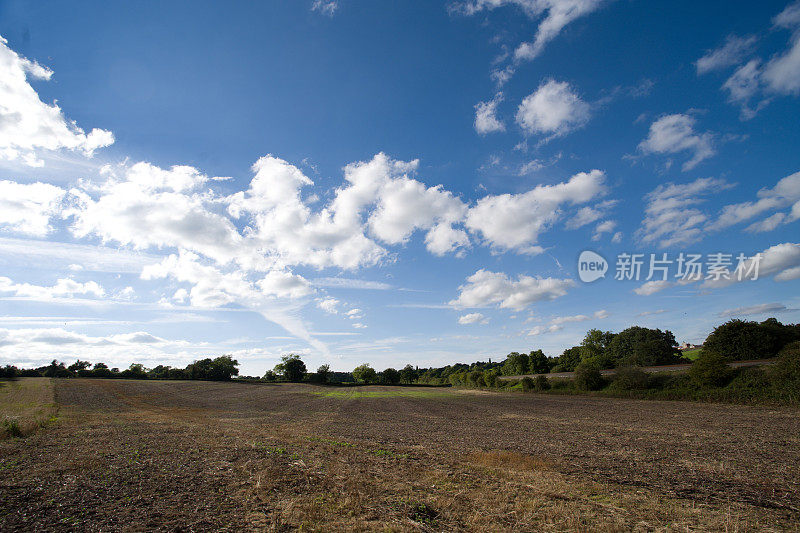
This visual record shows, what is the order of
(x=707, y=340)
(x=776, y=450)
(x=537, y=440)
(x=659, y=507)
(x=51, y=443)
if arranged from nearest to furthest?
(x=659, y=507), (x=776, y=450), (x=51, y=443), (x=537, y=440), (x=707, y=340)

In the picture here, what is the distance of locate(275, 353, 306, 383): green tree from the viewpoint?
129 meters

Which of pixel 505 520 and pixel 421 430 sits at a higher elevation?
pixel 505 520

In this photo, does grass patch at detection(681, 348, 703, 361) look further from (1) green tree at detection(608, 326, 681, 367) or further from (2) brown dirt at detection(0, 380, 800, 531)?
(2) brown dirt at detection(0, 380, 800, 531)

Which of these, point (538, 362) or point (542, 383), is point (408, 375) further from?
point (542, 383)

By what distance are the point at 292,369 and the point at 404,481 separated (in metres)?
130

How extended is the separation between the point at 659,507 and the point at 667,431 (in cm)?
1615

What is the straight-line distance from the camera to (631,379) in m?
44.8

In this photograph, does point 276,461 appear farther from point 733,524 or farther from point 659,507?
point 733,524

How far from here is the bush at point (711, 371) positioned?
34281 mm

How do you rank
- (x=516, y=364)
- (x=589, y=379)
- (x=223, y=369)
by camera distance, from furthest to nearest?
(x=223, y=369), (x=516, y=364), (x=589, y=379)

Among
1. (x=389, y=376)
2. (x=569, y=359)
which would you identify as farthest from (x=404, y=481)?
(x=389, y=376)

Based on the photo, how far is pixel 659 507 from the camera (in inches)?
348

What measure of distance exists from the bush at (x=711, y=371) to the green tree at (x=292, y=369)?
121286 mm

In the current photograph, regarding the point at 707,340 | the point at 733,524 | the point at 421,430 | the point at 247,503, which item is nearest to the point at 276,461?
the point at 247,503
